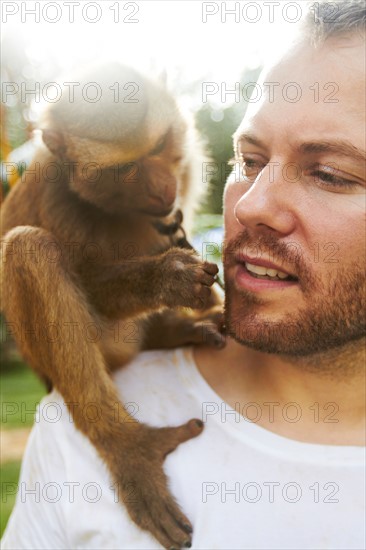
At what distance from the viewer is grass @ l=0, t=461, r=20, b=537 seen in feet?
16.9

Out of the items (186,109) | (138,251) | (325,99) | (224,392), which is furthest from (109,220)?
(325,99)

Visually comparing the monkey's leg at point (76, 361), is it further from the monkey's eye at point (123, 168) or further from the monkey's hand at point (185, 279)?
the monkey's eye at point (123, 168)

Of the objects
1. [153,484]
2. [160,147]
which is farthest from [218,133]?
[153,484]

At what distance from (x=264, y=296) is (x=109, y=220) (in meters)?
1.05

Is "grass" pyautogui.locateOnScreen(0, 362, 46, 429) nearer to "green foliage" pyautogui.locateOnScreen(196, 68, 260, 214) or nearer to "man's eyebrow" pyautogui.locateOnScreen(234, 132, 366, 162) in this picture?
"green foliage" pyautogui.locateOnScreen(196, 68, 260, 214)

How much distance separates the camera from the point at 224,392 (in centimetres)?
181

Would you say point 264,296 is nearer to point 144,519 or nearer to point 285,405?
point 285,405

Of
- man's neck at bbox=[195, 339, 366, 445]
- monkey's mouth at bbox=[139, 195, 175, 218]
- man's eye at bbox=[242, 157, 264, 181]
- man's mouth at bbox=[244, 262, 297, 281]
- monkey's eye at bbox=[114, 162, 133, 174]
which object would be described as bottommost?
man's neck at bbox=[195, 339, 366, 445]

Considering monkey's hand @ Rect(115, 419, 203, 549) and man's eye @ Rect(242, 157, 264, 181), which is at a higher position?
man's eye @ Rect(242, 157, 264, 181)

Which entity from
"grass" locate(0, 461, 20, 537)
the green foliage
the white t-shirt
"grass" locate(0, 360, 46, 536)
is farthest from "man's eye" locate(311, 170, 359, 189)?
"grass" locate(0, 360, 46, 536)

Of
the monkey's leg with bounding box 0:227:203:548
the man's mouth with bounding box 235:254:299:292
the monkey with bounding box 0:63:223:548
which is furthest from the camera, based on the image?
the monkey with bounding box 0:63:223:548

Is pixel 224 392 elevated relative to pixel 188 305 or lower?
lower

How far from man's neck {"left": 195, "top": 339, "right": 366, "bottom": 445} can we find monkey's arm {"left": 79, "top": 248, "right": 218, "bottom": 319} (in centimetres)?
28

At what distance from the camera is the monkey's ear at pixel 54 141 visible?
8.05 feet
